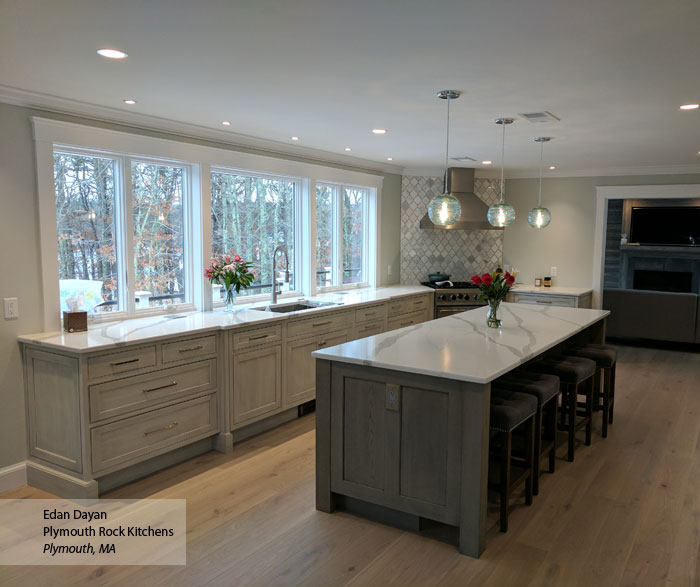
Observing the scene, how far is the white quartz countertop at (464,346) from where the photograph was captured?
2779mm

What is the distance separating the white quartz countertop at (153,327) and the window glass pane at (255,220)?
1.39 feet

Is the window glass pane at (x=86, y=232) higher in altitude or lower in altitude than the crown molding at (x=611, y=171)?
lower

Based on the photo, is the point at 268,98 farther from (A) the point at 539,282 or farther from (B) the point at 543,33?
(A) the point at 539,282

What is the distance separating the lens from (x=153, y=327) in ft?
12.2

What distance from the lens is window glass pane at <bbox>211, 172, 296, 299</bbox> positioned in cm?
483

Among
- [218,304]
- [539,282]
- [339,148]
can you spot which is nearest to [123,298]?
[218,304]

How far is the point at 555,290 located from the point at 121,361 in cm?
552

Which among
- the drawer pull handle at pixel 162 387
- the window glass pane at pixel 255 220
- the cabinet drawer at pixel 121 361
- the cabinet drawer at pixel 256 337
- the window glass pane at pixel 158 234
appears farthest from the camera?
the window glass pane at pixel 255 220

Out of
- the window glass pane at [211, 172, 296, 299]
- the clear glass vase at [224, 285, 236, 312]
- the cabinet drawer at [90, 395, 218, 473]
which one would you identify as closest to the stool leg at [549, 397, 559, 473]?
the cabinet drawer at [90, 395, 218, 473]

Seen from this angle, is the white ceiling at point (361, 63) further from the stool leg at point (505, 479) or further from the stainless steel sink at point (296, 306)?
the stool leg at point (505, 479)

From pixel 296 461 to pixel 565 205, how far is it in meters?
5.30

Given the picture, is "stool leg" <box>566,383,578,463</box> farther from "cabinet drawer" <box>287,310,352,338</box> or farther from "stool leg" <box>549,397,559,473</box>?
"cabinet drawer" <box>287,310,352,338</box>

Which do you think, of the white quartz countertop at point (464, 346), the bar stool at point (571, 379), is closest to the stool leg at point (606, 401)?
the bar stool at point (571, 379)

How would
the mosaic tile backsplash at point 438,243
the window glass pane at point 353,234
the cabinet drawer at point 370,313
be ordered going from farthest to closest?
1. the mosaic tile backsplash at point 438,243
2. the window glass pane at point 353,234
3. the cabinet drawer at point 370,313
